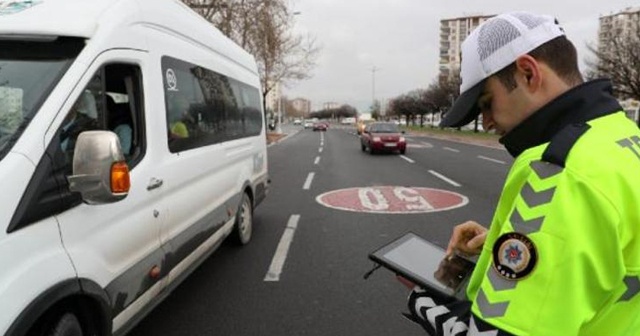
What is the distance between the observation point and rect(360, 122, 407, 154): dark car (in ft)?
79.3

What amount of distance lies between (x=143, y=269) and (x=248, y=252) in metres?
3.15

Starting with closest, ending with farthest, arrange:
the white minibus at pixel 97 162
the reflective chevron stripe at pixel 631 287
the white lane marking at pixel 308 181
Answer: the reflective chevron stripe at pixel 631 287 → the white minibus at pixel 97 162 → the white lane marking at pixel 308 181

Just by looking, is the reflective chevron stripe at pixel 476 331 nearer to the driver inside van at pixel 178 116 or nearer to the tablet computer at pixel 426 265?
the tablet computer at pixel 426 265

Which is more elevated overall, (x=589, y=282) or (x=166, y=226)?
(x=589, y=282)

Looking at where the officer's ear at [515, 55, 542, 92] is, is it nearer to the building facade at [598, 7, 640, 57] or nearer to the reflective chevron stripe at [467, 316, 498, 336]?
the reflective chevron stripe at [467, 316, 498, 336]

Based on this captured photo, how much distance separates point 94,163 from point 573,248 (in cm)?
211

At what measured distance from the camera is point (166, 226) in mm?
3947

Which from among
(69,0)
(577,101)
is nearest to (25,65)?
(69,0)

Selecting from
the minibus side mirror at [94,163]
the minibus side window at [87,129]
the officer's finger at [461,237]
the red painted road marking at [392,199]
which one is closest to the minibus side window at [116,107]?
the minibus side window at [87,129]

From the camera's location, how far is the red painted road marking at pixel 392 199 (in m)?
9.76

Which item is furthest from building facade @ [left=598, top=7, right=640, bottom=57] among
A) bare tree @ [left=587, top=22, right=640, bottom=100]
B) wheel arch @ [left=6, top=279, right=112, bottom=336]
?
wheel arch @ [left=6, top=279, right=112, bottom=336]

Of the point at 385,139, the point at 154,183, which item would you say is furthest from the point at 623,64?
the point at 154,183

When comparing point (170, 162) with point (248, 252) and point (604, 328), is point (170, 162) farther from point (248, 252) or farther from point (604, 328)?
point (604, 328)

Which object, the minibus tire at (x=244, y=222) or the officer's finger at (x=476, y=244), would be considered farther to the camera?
the minibus tire at (x=244, y=222)
